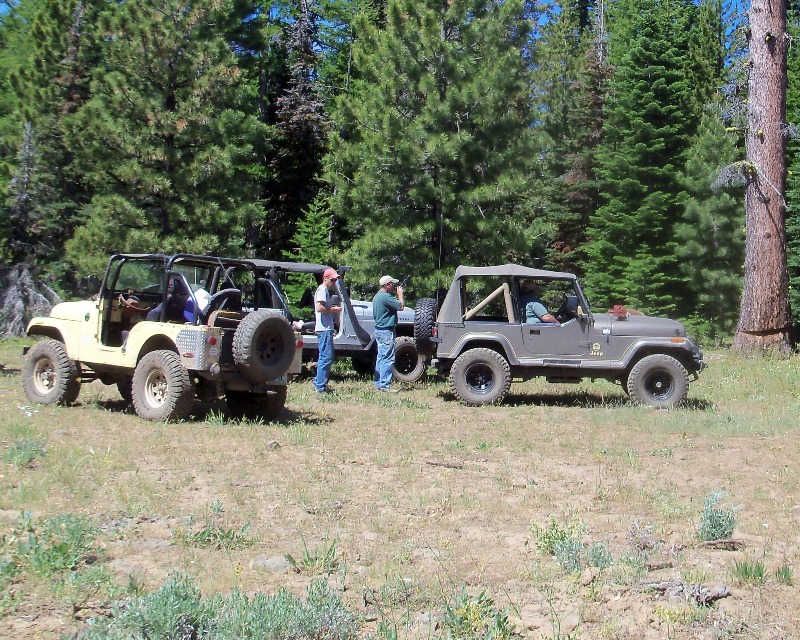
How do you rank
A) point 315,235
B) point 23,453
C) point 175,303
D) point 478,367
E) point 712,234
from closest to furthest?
point 23,453
point 175,303
point 478,367
point 315,235
point 712,234

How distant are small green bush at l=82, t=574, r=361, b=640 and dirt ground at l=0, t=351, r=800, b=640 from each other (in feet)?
1.03

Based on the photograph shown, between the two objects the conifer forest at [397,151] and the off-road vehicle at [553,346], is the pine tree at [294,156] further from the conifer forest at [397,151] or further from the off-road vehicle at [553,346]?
the off-road vehicle at [553,346]

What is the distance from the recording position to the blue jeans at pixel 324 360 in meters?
13.6

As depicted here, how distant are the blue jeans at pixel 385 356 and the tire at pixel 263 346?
3809 mm

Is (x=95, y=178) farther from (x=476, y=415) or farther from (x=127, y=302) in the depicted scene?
(x=476, y=415)

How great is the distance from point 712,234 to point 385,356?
19262 mm

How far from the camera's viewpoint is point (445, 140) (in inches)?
750

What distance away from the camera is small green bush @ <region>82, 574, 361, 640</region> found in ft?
14.0

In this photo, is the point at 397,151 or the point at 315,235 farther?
the point at 315,235

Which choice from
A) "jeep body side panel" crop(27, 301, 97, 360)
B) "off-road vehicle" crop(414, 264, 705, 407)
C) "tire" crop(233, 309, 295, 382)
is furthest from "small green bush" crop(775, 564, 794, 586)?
"jeep body side panel" crop(27, 301, 97, 360)

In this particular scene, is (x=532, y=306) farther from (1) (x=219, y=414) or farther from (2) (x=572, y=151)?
(2) (x=572, y=151)

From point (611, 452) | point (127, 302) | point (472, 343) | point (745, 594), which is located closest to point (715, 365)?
point (472, 343)

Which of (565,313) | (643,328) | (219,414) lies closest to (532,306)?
(565,313)

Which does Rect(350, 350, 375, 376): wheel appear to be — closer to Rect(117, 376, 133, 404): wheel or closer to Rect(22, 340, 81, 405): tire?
Rect(117, 376, 133, 404): wheel
